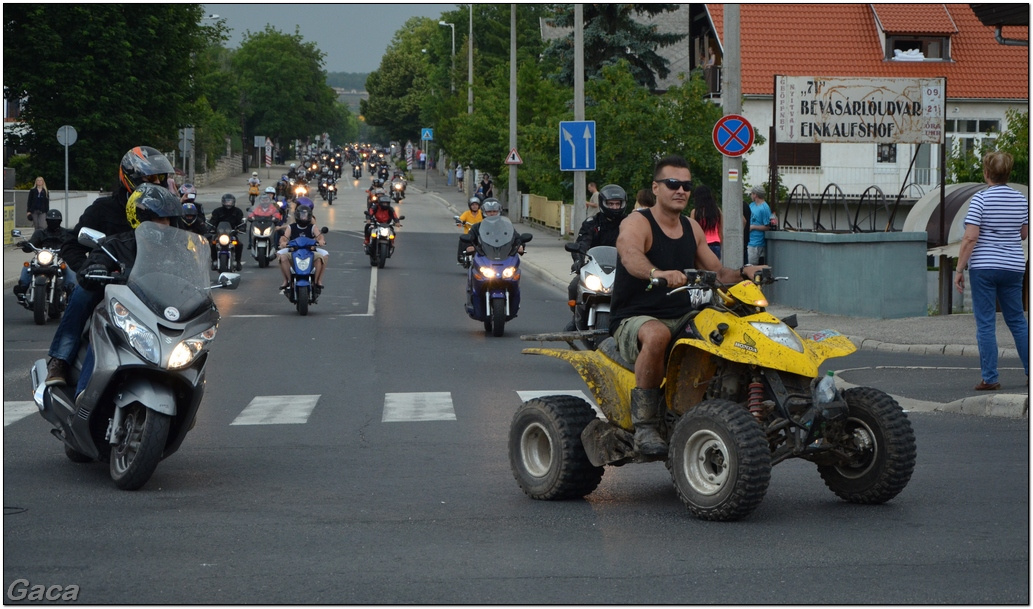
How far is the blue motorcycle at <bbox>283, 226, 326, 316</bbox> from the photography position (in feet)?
71.1

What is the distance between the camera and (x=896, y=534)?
671 cm

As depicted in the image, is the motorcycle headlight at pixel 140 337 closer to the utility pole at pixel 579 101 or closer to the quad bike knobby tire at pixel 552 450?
the quad bike knobby tire at pixel 552 450

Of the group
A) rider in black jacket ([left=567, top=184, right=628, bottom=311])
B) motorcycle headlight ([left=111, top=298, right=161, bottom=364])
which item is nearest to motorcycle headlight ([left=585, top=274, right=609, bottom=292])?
rider in black jacket ([left=567, top=184, right=628, bottom=311])

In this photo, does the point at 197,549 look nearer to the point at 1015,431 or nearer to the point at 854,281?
the point at 1015,431

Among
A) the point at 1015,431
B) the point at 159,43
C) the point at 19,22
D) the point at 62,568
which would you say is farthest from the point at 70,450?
the point at 159,43

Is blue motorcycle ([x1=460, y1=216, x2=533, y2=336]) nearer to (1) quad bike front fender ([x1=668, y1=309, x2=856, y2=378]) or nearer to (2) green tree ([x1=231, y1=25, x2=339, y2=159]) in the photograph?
(1) quad bike front fender ([x1=668, y1=309, x2=856, y2=378])

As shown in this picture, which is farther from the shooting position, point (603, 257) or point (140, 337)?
point (603, 257)

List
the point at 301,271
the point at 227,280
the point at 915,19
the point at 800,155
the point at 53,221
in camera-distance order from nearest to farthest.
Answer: the point at 227,280
the point at 53,221
the point at 301,271
the point at 800,155
the point at 915,19

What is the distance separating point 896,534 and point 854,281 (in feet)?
43.7

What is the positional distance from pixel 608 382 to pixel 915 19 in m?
50.8

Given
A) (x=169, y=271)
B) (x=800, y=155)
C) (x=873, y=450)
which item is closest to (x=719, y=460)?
(x=873, y=450)

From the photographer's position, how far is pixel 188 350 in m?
7.83

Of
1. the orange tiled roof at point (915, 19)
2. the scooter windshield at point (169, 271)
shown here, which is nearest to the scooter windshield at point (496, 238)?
the scooter windshield at point (169, 271)

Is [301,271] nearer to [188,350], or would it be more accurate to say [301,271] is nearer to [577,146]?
[577,146]
